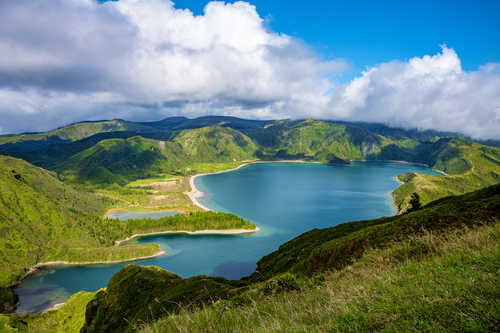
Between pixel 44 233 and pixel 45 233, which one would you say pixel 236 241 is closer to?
pixel 45 233

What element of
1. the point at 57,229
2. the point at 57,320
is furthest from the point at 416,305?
the point at 57,229

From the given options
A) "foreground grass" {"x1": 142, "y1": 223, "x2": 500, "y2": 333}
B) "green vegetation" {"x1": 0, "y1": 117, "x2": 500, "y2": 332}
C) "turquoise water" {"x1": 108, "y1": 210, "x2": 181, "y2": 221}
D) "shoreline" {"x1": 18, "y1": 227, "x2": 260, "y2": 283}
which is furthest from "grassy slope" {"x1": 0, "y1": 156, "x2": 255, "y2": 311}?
"foreground grass" {"x1": 142, "y1": 223, "x2": 500, "y2": 333}

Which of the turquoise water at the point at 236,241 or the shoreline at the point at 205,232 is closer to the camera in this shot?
the turquoise water at the point at 236,241

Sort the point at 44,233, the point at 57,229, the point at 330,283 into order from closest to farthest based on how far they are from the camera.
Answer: the point at 330,283
the point at 44,233
the point at 57,229

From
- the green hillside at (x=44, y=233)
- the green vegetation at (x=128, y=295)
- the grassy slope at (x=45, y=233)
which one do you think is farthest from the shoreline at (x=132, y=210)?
the green vegetation at (x=128, y=295)

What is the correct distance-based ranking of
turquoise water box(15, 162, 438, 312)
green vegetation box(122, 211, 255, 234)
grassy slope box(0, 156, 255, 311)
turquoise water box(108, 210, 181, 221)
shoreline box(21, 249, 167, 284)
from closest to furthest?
1. turquoise water box(15, 162, 438, 312)
2. shoreline box(21, 249, 167, 284)
3. grassy slope box(0, 156, 255, 311)
4. green vegetation box(122, 211, 255, 234)
5. turquoise water box(108, 210, 181, 221)

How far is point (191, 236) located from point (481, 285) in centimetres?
11949

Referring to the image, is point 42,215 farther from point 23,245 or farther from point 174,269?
point 174,269

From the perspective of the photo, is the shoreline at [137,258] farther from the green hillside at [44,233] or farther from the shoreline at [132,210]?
the shoreline at [132,210]

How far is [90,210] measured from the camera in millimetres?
162875

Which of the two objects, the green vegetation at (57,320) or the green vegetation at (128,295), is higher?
the green vegetation at (128,295)

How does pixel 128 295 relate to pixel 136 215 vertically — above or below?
above

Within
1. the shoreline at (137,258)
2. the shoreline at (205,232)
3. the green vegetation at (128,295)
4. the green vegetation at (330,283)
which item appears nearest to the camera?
the green vegetation at (330,283)

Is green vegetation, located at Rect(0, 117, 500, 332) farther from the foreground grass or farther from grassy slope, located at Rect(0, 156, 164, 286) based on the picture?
grassy slope, located at Rect(0, 156, 164, 286)
